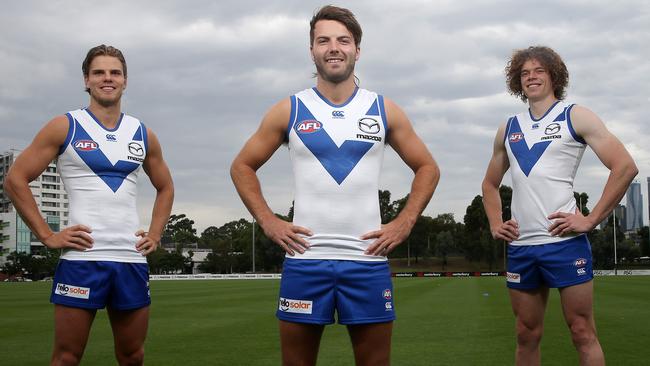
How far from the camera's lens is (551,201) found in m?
6.36

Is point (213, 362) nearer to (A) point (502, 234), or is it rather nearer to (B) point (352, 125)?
(A) point (502, 234)

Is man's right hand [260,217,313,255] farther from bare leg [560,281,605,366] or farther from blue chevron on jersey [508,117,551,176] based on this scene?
bare leg [560,281,605,366]

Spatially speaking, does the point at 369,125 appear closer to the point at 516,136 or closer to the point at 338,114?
the point at 338,114

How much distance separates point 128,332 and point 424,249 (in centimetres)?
12523

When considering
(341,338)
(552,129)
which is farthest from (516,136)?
(341,338)

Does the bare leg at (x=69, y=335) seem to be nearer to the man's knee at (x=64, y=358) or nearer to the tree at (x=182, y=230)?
the man's knee at (x=64, y=358)

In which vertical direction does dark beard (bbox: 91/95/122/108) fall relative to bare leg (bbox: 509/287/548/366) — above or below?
above

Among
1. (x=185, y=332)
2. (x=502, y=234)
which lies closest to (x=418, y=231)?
(x=185, y=332)

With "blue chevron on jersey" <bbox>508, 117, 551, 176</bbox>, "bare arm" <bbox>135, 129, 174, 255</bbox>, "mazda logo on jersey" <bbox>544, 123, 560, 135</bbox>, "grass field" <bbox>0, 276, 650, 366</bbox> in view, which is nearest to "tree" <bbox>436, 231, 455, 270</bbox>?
"grass field" <bbox>0, 276, 650, 366</bbox>

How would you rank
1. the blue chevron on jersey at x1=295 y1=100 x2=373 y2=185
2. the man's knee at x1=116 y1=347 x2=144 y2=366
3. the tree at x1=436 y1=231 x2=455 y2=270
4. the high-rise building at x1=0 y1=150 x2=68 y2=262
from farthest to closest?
the high-rise building at x1=0 y1=150 x2=68 y2=262 < the tree at x1=436 y1=231 x2=455 y2=270 < the man's knee at x1=116 y1=347 x2=144 y2=366 < the blue chevron on jersey at x1=295 y1=100 x2=373 y2=185

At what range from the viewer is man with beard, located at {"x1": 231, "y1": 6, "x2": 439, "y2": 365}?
15.1 feet

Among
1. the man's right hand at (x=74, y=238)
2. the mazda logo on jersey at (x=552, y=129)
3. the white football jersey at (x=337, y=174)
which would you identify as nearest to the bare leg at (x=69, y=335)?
the man's right hand at (x=74, y=238)

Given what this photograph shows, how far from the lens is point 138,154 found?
19.9 ft

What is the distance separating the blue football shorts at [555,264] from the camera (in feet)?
20.5
